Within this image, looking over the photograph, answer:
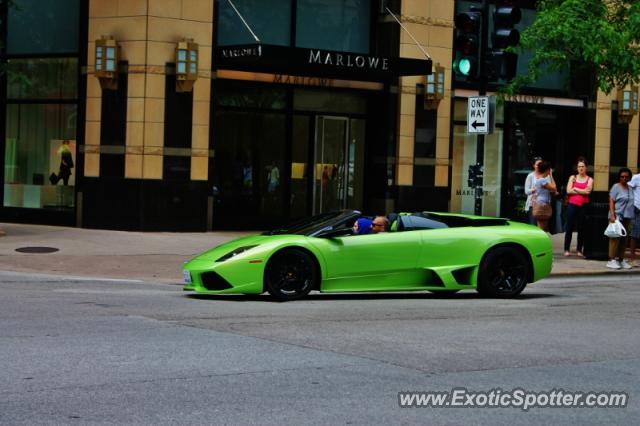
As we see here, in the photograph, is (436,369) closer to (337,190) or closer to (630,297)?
(630,297)

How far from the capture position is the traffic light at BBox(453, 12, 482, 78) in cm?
1581

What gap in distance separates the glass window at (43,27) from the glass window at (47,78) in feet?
0.78

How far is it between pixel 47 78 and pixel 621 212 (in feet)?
40.3

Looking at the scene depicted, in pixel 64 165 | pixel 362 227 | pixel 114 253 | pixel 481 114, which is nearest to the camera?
pixel 362 227

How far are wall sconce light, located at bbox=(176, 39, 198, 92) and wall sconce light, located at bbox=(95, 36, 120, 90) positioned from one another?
1259 mm

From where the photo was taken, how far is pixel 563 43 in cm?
2106

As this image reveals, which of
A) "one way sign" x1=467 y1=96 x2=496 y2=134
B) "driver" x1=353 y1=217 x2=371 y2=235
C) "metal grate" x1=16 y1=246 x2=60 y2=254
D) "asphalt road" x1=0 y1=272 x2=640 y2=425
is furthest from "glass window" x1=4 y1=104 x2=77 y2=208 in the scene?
"driver" x1=353 y1=217 x2=371 y2=235

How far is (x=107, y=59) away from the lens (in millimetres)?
21266

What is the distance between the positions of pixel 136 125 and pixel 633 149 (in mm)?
13835

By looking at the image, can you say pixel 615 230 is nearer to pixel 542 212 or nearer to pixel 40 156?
pixel 542 212

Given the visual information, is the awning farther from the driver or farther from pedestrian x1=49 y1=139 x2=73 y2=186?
the driver

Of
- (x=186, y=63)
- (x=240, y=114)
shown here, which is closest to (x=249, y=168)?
Result: (x=240, y=114)

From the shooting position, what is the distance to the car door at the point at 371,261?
12812 millimetres

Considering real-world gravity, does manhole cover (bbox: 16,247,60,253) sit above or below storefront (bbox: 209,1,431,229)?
below
